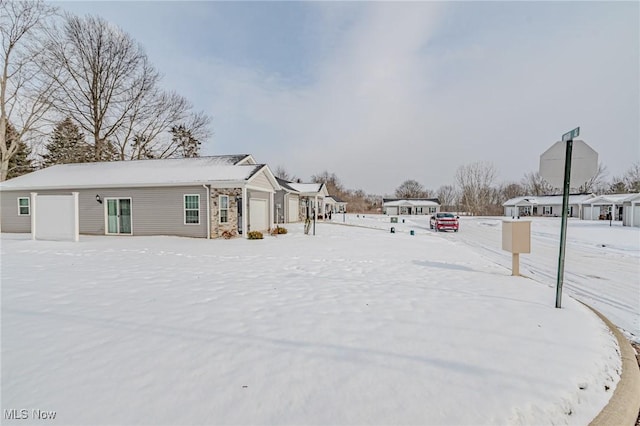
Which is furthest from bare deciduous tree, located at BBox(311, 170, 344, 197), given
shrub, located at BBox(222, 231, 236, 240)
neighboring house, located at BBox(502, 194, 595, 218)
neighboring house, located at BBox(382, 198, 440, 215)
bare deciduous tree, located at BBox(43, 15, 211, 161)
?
shrub, located at BBox(222, 231, 236, 240)

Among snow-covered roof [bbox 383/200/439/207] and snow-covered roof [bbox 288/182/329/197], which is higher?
snow-covered roof [bbox 288/182/329/197]

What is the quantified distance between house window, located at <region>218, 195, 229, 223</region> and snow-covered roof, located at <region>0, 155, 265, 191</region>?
44.2 inches

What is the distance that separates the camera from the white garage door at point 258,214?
15.1 metres

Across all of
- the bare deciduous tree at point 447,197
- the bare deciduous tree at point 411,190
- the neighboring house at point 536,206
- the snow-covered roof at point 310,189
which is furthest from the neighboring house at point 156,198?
the bare deciduous tree at point 411,190

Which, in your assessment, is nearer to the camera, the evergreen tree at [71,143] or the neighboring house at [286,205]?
the neighboring house at [286,205]

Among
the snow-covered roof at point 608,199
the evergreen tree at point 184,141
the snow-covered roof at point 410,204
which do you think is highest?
the evergreen tree at point 184,141

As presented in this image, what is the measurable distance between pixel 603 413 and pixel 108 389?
3.78 metres

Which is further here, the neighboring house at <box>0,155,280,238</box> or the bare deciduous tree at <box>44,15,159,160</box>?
the bare deciduous tree at <box>44,15,159,160</box>

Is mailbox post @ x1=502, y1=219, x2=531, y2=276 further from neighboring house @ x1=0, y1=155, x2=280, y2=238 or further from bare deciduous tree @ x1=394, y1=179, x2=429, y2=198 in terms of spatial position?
bare deciduous tree @ x1=394, y1=179, x2=429, y2=198

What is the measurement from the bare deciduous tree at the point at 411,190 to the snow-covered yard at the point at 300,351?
8140 cm

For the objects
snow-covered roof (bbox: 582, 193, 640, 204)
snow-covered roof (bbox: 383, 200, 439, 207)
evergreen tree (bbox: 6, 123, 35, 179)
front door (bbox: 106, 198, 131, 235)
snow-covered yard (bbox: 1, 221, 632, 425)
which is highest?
evergreen tree (bbox: 6, 123, 35, 179)

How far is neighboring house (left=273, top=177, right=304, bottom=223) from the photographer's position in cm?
2338

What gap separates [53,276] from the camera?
620cm

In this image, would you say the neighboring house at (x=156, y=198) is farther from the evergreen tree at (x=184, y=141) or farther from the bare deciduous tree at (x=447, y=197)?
the bare deciduous tree at (x=447, y=197)
